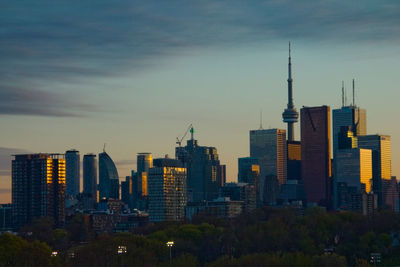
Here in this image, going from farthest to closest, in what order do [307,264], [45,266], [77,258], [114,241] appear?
1. [114,241]
2. [77,258]
3. [307,264]
4. [45,266]

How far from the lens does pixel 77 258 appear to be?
181m

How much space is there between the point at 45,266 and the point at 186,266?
29.9 metres

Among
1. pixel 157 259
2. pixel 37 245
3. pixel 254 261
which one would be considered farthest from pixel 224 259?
pixel 37 245

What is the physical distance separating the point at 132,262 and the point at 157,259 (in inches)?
575

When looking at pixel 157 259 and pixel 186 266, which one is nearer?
pixel 186 266

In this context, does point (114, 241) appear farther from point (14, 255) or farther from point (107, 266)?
point (14, 255)

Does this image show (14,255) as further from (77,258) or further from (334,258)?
(334,258)

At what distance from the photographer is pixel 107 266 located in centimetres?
17600

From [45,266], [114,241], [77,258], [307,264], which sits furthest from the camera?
[114,241]

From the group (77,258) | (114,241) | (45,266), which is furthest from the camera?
(114,241)

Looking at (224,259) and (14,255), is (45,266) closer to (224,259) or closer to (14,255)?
(14,255)

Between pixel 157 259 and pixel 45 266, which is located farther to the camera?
pixel 157 259

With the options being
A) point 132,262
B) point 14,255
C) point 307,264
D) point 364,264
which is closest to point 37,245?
point 14,255

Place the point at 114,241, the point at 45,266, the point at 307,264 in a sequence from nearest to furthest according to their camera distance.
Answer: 1. the point at 45,266
2. the point at 307,264
3. the point at 114,241
